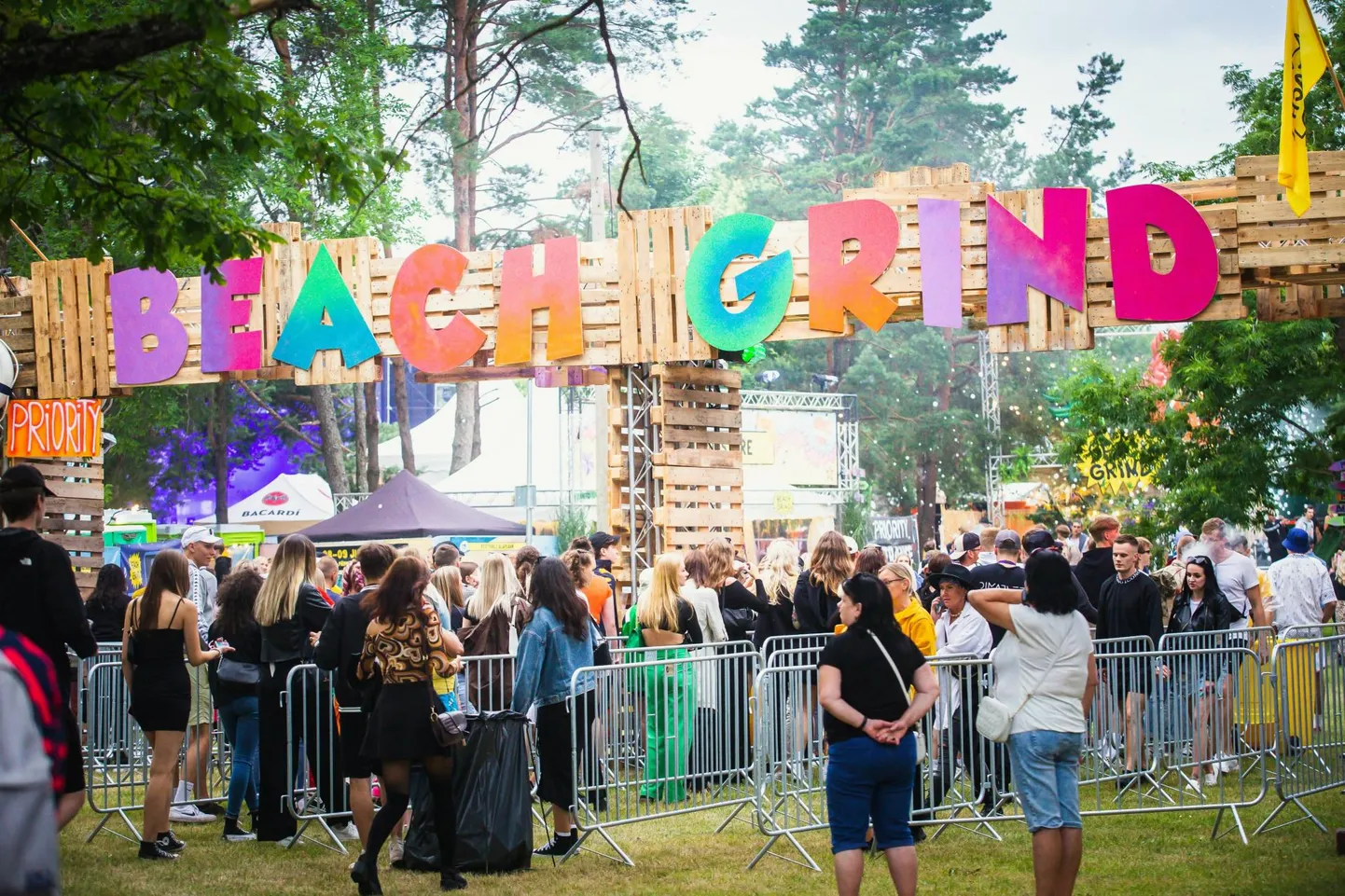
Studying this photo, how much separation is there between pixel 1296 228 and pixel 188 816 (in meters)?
10.2

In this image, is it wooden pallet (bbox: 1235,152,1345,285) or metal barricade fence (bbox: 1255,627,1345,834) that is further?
wooden pallet (bbox: 1235,152,1345,285)

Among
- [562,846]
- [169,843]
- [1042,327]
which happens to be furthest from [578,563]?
[1042,327]

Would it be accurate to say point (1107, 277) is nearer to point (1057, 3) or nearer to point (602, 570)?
point (602, 570)

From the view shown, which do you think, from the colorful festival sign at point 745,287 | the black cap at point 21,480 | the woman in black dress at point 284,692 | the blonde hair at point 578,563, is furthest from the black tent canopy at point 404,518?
the black cap at point 21,480

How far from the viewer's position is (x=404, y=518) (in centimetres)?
2044

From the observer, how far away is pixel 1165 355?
19.7 meters

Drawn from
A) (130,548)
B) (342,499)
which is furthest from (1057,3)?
(130,548)

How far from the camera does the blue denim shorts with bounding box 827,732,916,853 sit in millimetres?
6230

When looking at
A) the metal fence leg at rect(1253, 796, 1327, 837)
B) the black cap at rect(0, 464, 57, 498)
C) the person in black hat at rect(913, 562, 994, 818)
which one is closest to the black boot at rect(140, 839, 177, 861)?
the black cap at rect(0, 464, 57, 498)

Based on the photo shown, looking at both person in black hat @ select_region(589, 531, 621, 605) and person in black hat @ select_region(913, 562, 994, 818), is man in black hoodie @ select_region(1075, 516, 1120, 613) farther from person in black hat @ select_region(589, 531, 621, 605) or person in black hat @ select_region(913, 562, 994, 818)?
person in black hat @ select_region(589, 531, 621, 605)

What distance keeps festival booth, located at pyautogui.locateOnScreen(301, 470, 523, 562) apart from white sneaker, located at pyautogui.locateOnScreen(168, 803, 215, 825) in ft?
30.1

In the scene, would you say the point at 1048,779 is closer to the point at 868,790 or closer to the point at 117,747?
the point at 868,790

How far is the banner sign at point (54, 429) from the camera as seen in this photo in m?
15.3

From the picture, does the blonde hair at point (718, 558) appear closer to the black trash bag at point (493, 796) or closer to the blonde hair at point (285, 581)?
the black trash bag at point (493, 796)
